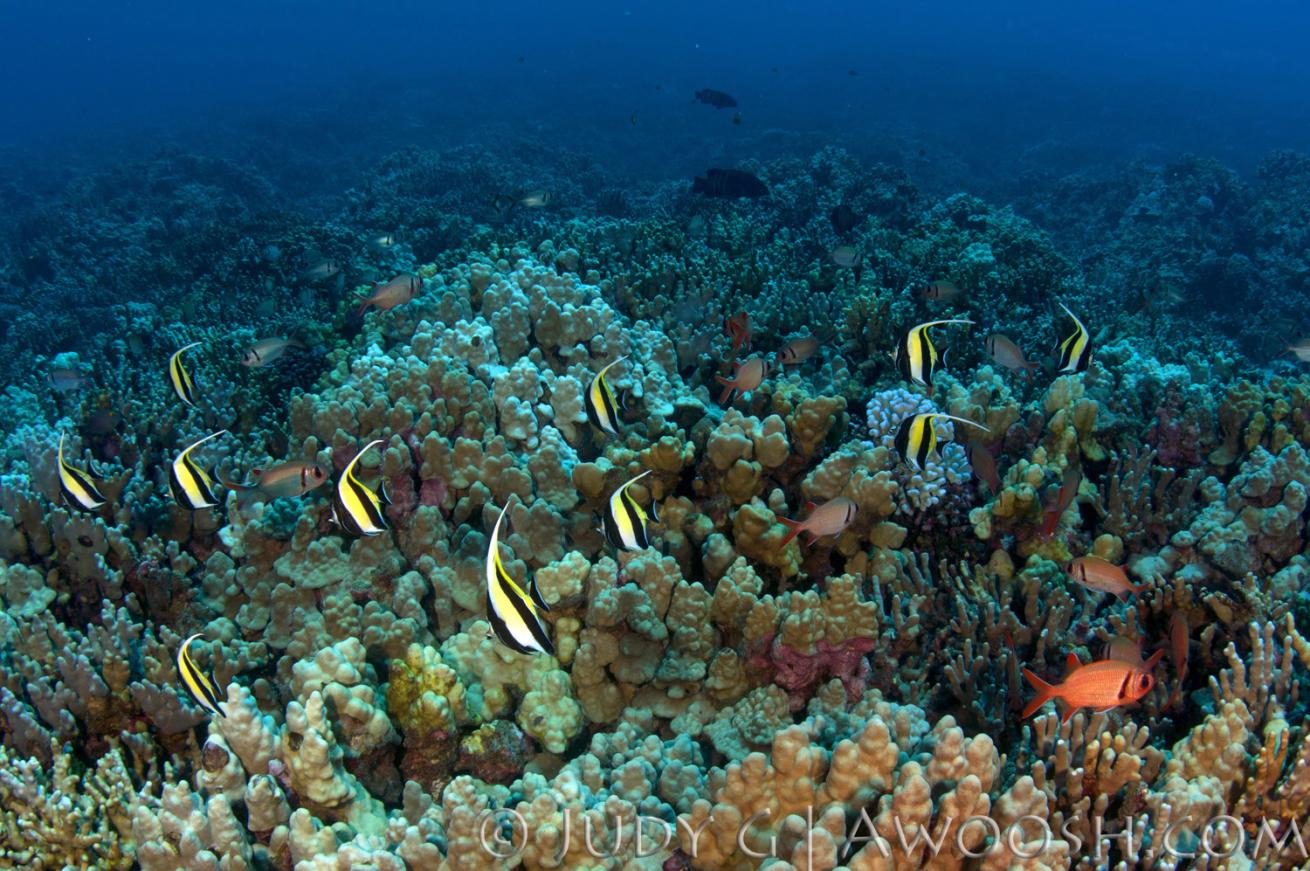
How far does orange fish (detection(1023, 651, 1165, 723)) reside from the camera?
2250 millimetres

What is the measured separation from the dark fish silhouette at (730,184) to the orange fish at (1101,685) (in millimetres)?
8675

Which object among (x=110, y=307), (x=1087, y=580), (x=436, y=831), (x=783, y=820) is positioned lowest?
(x=110, y=307)

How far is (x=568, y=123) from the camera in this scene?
33.8 metres

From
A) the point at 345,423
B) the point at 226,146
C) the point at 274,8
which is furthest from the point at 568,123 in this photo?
the point at 274,8

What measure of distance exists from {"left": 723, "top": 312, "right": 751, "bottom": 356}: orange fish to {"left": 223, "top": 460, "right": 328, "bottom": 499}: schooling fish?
3192mm

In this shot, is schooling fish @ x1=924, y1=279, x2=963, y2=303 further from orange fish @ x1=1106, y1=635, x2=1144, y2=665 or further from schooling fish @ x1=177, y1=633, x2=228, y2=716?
schooling fish @ x1=177, y1=633, x2=228, y2=716

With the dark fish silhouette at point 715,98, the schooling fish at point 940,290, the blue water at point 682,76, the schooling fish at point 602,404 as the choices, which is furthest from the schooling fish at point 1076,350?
the blue water at point 682,76

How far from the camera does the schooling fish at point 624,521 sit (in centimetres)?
256

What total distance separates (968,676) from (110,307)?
1506 cm

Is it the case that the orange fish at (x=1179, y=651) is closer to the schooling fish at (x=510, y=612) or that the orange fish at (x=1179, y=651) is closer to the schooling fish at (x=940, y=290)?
the schooling fish at (x=510, y=612)

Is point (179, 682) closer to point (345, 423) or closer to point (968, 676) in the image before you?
point (345, 423)

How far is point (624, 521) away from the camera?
8.48 ft

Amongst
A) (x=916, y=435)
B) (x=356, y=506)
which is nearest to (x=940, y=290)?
(x=916, y=435)

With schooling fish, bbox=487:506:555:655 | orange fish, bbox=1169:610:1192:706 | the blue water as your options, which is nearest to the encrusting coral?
orange fish, bbox=1169:610:1192:706
